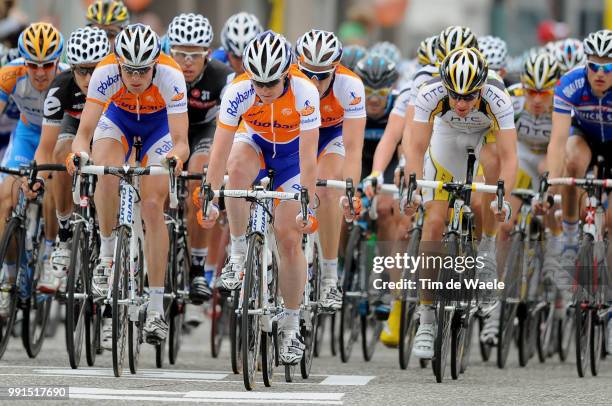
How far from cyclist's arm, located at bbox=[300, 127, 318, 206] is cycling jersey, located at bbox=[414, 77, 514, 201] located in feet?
4.76

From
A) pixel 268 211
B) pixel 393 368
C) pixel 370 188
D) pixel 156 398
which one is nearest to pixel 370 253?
pixel 393 368

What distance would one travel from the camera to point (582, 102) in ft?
46.4

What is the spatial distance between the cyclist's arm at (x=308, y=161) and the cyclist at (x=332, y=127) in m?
1.42

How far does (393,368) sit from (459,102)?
2.52 m

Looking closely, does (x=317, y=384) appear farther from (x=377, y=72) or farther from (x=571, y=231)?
(x=377, y=72)

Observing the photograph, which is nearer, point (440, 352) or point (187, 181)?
point (440, 352)

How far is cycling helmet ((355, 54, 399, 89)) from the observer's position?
1581 cm

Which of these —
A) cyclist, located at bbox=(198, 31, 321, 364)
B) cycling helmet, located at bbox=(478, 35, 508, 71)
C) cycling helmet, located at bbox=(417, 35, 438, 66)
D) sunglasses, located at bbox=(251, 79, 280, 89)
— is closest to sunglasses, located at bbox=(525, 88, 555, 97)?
cycling helmet, located at bbox=(417, 35, 438, 66)

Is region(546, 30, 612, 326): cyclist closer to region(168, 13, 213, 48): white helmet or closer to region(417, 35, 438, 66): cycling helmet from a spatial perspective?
region(417, 35, 438, 66): cycling helmet

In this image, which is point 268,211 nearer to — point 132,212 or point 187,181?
point 132,212

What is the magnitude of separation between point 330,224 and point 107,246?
1799mm

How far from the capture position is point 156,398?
10758 mm

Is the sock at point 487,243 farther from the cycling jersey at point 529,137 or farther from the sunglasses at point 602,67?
the cycling jersey at point 529,137

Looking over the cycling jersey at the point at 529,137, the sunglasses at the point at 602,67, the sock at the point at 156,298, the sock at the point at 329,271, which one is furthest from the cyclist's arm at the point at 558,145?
the sock at the point at 156,298
